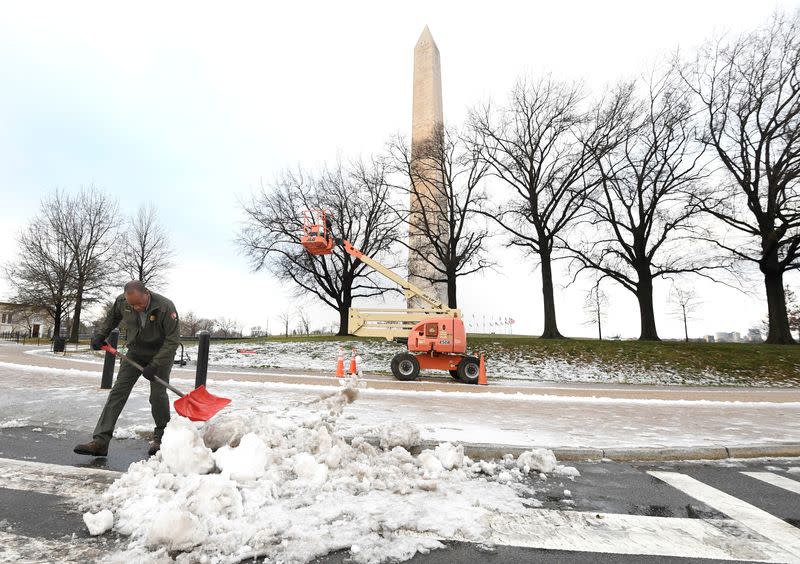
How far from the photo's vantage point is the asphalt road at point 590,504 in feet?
8.21

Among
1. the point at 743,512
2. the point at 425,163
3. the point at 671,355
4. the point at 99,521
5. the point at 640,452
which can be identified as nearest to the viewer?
the point at 99,521

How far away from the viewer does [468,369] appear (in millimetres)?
13867

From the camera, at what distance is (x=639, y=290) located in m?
24.8

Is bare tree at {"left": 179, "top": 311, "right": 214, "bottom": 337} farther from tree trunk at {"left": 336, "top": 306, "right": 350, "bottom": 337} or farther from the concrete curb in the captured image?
the concrete curb

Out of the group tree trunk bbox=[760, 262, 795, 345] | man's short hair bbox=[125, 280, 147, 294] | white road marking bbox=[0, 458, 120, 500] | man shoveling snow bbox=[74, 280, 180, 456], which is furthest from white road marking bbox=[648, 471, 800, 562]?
tree trunk bbox=[760, 262, 795, 345]

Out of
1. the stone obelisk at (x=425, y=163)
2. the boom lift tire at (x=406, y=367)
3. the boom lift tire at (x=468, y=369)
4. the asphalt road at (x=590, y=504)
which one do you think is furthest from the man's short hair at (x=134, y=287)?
the stone obelisk at (x=425, y=163)

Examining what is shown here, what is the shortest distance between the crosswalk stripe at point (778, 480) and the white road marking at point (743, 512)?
0.71 metres

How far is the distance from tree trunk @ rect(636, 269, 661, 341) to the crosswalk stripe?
884 inches

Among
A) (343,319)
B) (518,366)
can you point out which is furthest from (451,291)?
(343,319)

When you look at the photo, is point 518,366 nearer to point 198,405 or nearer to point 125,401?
point 198,405

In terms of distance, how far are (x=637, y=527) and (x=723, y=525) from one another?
25.8 inches

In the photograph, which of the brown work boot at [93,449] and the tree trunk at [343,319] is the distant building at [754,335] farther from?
the brown work boot at [93,449]

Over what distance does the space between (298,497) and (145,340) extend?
280 cm

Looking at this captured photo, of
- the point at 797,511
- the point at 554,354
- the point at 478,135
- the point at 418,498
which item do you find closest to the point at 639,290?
the point at 554,354
